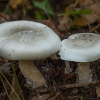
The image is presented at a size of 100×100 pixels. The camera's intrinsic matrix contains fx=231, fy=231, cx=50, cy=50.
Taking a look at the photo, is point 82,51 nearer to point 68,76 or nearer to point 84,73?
point 84,73

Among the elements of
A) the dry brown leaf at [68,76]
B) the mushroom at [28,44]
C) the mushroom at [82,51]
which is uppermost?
the mushroom at [28,44]

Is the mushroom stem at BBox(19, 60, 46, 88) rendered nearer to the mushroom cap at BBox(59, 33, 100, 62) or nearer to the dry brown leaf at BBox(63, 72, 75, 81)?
the dry brown leaf at BBox(63, 72, 75, 81)

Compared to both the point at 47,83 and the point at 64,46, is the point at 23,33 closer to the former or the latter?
the point at 64,46

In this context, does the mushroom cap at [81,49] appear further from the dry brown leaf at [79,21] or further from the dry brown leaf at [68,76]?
the dry brown leaf at [79,21]

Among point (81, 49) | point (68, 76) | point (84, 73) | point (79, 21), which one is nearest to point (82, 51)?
point (81, 49)

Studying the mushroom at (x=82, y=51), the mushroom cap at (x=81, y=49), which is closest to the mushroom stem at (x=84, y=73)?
the mushroom at (x=82, y=51)
